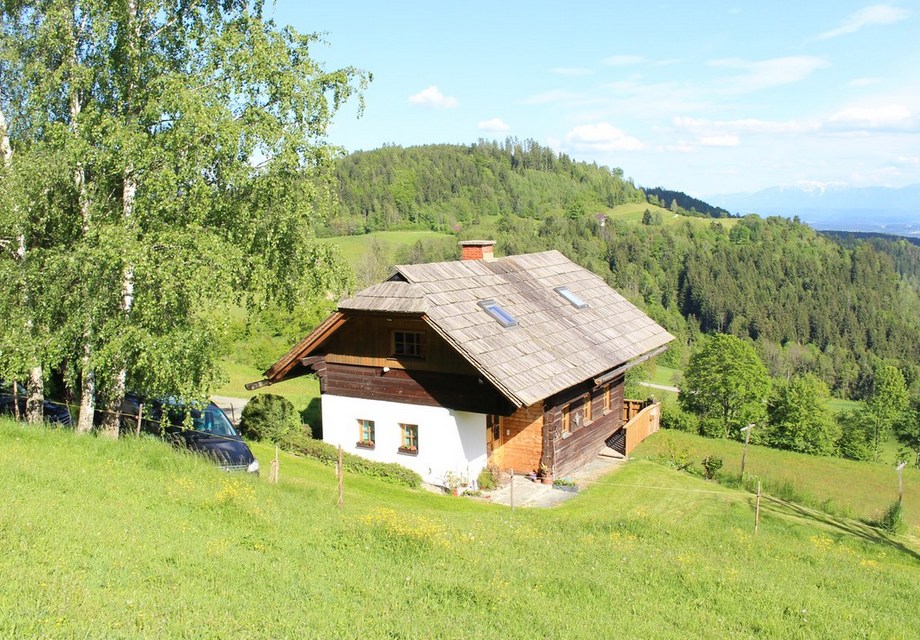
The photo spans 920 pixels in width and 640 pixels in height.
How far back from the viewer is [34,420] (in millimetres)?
16094

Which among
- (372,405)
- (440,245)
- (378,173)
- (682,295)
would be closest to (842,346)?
(682,295)

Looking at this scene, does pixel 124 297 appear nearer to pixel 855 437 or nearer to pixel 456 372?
pixel 456 372

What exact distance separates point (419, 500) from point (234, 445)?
14.5 ft

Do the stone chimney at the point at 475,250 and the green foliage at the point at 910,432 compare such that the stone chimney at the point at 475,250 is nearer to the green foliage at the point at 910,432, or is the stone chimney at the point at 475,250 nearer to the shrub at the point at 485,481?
the shrub at the point at 485,481

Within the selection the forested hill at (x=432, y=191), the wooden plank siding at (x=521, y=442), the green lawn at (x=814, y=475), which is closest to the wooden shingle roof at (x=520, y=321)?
the wooden plank siding at (x=521, y=442)

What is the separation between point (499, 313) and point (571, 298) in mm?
5437

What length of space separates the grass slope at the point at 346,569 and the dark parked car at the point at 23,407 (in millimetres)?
3235

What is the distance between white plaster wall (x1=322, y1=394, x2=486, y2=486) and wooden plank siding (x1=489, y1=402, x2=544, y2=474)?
1040mm

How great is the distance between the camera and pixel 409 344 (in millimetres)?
20984

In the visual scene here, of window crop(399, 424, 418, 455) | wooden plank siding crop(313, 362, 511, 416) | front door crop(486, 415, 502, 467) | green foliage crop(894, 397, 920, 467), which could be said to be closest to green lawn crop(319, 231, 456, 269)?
green foliage crop(894, 397, 920, 467)

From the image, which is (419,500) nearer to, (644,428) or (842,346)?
(644,428)

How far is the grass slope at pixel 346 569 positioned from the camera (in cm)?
748

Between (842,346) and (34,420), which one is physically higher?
(34,420)

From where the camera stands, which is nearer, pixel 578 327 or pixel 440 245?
pixel 578 327
